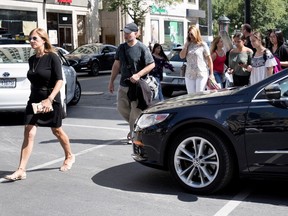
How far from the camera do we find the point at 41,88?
6047 millimetres

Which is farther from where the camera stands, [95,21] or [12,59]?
[95,21]

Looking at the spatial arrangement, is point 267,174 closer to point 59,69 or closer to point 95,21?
point 59,69

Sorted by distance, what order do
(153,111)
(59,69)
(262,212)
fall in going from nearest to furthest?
(262,212) < (153,111) < (59,69)

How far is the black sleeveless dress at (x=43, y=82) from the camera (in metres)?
6.00

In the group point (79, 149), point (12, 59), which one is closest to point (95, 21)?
point (12, 59)

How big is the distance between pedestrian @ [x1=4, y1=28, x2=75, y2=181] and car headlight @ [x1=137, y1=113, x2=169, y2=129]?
1.04 meters

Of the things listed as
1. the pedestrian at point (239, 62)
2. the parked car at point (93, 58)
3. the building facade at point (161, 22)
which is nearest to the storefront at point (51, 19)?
the building facade at point (161, 22)

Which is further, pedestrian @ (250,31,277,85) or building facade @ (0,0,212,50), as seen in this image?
building facade @ (0,0,212,50)

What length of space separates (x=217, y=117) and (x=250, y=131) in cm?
35

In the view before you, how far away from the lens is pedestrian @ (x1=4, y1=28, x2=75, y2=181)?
600 centimetres

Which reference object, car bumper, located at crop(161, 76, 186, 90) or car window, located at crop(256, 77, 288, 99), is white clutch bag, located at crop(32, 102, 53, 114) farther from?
car bumper, located at crop(161, 76, 186, 90)

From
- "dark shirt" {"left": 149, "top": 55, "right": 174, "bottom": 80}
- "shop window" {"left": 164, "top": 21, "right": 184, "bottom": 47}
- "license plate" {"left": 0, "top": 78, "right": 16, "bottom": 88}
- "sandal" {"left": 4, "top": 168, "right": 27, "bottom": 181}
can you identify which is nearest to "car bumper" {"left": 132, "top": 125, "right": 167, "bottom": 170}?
"sandal" {"left": 4, "top": 168, "right": 27, "bottom": 181}

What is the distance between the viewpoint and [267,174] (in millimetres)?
5094

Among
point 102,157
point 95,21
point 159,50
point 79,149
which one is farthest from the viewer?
point 95,21
